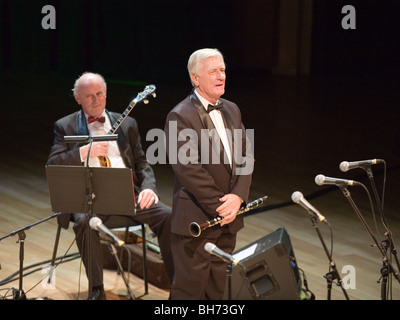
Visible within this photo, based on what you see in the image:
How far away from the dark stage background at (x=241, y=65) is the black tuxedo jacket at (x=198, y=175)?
13.5 feet

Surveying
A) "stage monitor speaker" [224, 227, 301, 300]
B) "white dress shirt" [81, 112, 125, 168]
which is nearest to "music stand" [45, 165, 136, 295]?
"stage monitor speaker" [224, 227, 301, 300]

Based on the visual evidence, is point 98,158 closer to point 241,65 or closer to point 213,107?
point 213,107

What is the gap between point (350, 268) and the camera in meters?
4.83

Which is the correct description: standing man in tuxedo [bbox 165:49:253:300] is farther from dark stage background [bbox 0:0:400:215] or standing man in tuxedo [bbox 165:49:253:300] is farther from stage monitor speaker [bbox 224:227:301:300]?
dark stage background [bbox 0:0:400:215]

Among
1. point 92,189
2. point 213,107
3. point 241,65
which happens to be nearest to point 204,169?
point 213,107

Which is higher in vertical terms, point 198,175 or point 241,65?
point 241,65

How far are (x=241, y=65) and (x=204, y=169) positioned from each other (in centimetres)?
1231

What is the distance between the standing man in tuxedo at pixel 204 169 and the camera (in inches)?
142

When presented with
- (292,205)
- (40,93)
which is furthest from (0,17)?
(292,205)

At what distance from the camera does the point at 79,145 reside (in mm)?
4402

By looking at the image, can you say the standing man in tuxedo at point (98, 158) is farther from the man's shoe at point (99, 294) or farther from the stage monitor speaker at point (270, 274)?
the stage monitor speaker at point (270, 274)

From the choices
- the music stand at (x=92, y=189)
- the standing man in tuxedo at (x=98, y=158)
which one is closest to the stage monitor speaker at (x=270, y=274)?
the music stand at (x=92, y=189)

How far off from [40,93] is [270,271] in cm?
932

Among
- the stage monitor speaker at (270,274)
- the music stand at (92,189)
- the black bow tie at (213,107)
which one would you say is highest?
the black bow tie at (213,107)
